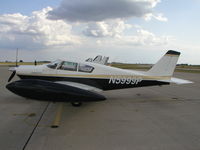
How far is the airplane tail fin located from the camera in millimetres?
7594

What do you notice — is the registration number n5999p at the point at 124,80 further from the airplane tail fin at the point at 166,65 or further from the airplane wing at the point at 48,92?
the airplane wing at the point at 48,92

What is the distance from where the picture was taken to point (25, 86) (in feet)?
14.5

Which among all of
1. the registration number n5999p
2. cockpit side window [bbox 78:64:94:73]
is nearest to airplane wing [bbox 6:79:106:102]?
cockpit side window [bbox 78:64:94:73]

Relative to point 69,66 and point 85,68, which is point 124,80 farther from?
point 69,66

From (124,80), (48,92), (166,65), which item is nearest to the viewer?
(48,92)

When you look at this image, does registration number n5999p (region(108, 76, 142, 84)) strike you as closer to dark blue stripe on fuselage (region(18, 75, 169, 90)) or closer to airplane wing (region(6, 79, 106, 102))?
dark blue stripe on fuselage (region(18, 75, 169, 90))

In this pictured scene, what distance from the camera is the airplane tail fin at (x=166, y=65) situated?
7.59 m

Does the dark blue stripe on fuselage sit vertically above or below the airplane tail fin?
below

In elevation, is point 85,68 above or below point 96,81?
above

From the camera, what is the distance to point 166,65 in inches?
302

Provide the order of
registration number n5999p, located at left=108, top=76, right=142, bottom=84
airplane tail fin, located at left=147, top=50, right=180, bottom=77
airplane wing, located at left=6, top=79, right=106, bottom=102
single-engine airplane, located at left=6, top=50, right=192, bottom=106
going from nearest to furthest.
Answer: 1. airplane wing, located at left=6, top=79, right=106, bottom=102
2. single-engine airplane, located at left=6, top=50, right=192, bottom=106
3. registration number n5999p, located at left=108, top=76, right=142, bottom=84
4. airplane tail fin, located at left=147, top=50, right=180, bottom=77

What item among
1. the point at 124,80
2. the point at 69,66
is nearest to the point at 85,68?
the point at 69,66

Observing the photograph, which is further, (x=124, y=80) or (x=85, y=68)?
(x=124, y=80)

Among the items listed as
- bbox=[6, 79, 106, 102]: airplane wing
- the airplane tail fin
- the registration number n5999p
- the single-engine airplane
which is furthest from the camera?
the airplane tail fin
